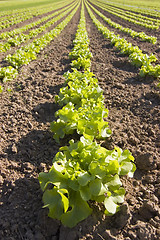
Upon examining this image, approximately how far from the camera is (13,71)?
7.30 m

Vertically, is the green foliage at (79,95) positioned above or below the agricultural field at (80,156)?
above

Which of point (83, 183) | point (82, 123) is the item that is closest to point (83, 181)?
point (83, 183)

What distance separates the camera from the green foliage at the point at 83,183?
2.48 meters

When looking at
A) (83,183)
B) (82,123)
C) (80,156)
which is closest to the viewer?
(83,183)

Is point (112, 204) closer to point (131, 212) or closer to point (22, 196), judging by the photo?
point (131, 212)

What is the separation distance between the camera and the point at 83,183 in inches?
98.0

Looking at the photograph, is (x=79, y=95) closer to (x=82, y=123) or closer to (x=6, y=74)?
(x=82, y=123)

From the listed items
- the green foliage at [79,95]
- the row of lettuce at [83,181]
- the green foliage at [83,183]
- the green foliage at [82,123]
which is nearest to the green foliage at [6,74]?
the green foliage at [79,95]

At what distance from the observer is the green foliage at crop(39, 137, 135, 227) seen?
248 cm

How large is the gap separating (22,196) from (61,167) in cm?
85

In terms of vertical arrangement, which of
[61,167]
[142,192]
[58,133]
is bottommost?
[142,192]

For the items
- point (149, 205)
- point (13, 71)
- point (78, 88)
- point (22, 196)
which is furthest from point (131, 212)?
point (13, 71)

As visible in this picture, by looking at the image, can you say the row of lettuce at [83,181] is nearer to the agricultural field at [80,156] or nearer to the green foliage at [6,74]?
the agricultural field at [80,156]

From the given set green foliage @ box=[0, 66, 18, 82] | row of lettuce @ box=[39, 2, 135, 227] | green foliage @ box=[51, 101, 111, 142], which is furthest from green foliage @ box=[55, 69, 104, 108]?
green foliage @ box=[0, 66, 18, 82]
